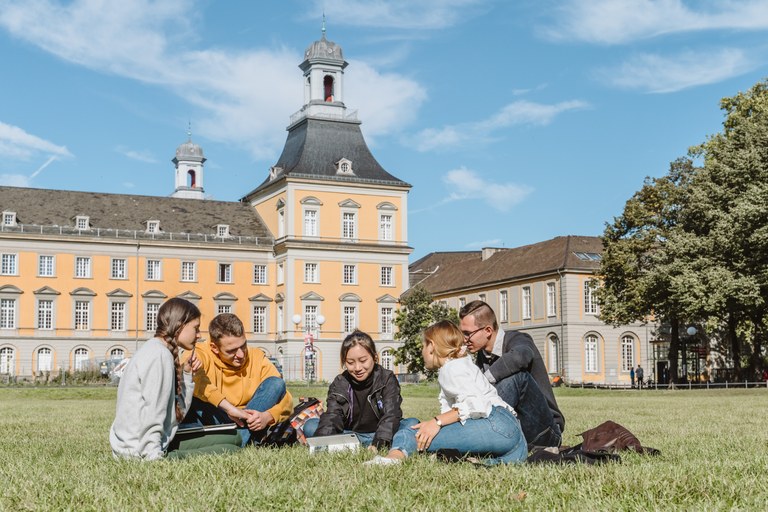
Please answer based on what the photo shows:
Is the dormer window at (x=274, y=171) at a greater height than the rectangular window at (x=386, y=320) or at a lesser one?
greater

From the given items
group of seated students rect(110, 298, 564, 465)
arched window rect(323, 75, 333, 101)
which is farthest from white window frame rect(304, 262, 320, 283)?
group of seated students rect(110, 298, 564, 465)

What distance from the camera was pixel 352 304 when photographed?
223 feet

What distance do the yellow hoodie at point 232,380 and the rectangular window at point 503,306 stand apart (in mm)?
59571

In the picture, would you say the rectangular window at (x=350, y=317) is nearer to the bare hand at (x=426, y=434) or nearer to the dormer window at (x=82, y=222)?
the dormer window at (x=82, y=222)

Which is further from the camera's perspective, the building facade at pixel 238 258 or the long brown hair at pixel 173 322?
the building facade at pixel 238 258

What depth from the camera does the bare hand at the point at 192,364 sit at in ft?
24.9

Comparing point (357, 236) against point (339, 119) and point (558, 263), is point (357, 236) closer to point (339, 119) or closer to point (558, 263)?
point (339, 119)

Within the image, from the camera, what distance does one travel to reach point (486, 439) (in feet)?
21.9

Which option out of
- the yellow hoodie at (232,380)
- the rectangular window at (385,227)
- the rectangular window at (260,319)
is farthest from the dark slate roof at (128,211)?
the yellow hoodie at (232,380)

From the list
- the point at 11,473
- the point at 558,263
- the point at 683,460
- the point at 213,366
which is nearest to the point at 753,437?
the point at 683,460

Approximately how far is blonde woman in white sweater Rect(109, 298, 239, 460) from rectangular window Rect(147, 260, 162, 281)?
60.5 metres

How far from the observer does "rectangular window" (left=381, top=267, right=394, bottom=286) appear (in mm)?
69250

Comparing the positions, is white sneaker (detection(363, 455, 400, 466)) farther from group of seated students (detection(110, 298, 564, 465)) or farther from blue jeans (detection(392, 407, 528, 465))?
blue jeans (detection(392, 407, 528, 465))

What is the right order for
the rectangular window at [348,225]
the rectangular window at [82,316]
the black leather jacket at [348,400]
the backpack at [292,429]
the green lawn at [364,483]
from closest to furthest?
the green lawn at [364,483] < the black leather jacket at [348,400] < the backpack at [292,429] < the rectangular window at [82,316] < the rectangular window at [348,225]
